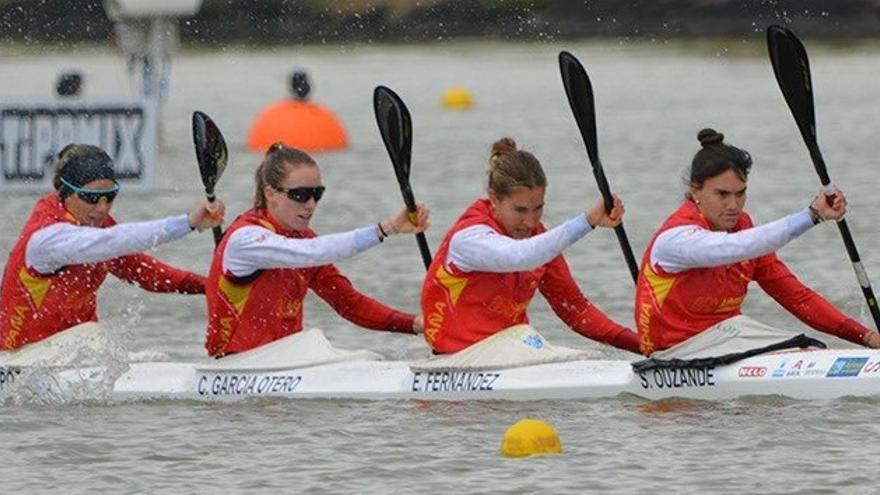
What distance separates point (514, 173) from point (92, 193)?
79.9 inches

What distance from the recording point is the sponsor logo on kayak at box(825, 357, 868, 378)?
10.3 meters

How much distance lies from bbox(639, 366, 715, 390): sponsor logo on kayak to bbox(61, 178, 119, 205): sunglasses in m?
2.60

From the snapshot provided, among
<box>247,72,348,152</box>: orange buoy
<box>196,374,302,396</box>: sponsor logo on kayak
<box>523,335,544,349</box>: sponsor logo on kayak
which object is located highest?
<box>247,72,348,152</box>: orange buoy

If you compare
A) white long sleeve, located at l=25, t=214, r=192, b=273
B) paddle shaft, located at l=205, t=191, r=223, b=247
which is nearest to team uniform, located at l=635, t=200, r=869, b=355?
paddle shaft, located at l=205, t=191, r=223, b=247

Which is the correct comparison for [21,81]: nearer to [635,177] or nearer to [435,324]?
[635,177]

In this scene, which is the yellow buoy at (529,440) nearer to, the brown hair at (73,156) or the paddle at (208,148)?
the paddle at (208,148)

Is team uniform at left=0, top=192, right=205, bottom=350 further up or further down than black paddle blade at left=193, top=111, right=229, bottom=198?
further down

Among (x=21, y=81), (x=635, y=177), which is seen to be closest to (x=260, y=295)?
(x=635, y=177)

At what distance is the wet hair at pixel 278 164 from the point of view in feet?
35.4

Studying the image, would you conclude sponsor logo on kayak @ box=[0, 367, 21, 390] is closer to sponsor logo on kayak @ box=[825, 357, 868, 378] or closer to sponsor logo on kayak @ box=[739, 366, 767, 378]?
sponsor logo on kayak @ box=[739, 366, 767, 378]

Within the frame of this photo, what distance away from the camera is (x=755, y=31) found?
1911 inches

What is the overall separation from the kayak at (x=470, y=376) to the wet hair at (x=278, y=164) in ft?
2.56

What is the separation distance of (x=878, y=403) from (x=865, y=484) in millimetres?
1141

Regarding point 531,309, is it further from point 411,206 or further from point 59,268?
point 411,206
